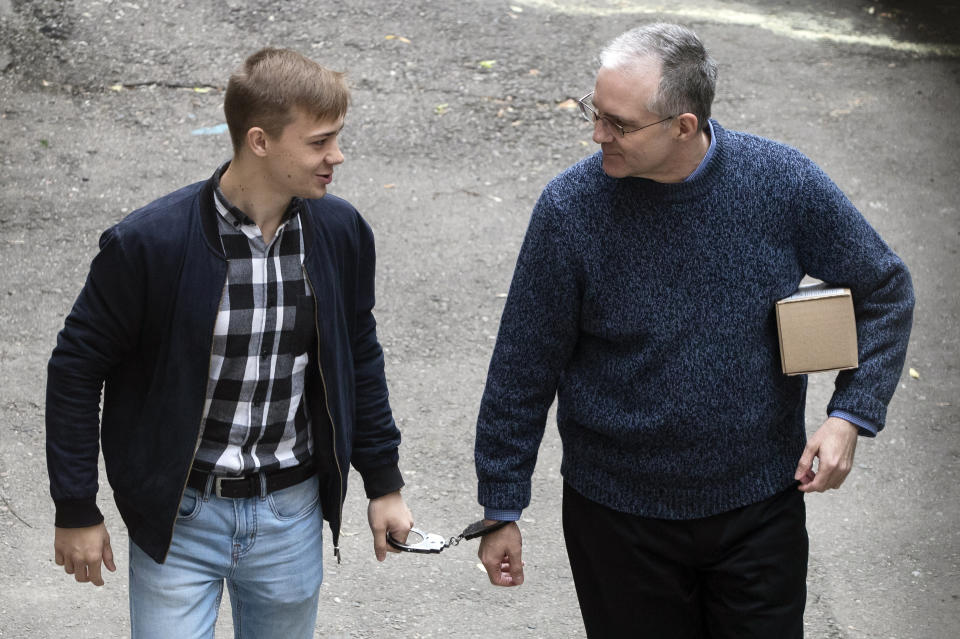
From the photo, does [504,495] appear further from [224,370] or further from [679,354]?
[224,370]

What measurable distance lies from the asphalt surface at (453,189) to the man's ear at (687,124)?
2196 mm

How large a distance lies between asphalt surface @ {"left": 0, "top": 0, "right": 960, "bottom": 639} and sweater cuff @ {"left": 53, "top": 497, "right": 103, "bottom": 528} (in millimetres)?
1611

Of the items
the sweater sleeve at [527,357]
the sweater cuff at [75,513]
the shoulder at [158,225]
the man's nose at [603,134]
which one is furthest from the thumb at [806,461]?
the sweater cuff at [75,513]

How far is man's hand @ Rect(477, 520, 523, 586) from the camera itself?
10.00 feet

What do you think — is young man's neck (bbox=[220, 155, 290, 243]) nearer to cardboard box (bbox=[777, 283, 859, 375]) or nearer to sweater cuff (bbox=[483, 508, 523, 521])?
sweater cuff (bbox=[483, 508, 523, 521])

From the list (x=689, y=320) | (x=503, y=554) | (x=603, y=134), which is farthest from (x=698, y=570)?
(x=603, y=134)

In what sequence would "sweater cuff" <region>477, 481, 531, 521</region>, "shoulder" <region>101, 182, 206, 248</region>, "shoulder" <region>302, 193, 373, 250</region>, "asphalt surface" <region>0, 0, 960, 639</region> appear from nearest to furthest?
"shoulder" <region>101, 182, 206, 248</region>, "shoulder" <region>302, 193, 373, 250</region>, "sweater cuff" <region>477, 481, 531, 521</region>, "asphalt surface" <region>0, 0, 960, 639</region>

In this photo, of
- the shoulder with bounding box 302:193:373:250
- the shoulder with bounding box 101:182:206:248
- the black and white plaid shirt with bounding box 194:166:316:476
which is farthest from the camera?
the shoulder with bounding box 302:193:373:250

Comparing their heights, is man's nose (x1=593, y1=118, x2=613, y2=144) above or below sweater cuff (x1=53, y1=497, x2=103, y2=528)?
above

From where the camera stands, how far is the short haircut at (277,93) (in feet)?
8.49

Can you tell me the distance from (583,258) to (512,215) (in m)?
4.19

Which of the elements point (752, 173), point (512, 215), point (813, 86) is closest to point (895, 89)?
point (813, 86)

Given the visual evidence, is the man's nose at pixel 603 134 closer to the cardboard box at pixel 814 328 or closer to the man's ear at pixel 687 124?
the man's ear at pixel 687 124

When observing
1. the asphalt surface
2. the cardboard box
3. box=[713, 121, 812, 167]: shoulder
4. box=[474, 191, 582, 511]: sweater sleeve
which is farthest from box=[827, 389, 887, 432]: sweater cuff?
the asphalt surface
